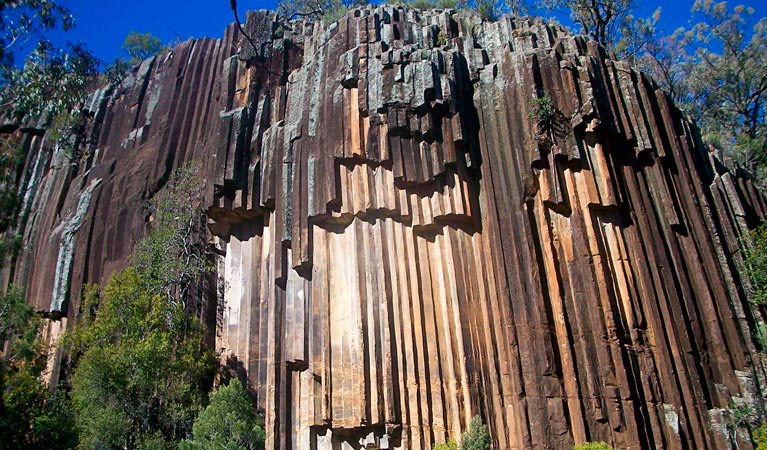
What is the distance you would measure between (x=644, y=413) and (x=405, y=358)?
5236mm

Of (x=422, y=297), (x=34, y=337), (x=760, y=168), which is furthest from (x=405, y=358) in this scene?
(x=760, y=168)

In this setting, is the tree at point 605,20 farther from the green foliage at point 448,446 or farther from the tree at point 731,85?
the green foliage at point 448,446

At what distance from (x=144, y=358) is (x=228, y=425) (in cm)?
280

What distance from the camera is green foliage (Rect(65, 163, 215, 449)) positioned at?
50.4 feet

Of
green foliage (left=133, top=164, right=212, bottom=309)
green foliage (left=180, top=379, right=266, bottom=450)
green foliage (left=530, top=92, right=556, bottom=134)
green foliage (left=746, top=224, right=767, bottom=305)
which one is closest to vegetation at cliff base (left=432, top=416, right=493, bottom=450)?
green foliage (left=180, top=379, right=266, bottom=450)

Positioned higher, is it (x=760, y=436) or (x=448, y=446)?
(x=448, y=446)

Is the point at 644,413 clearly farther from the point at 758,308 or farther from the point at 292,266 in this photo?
the point at 292,266

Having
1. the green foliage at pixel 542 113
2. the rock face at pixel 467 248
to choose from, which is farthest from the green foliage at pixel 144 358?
Result: the green foliage at pixel 542 113

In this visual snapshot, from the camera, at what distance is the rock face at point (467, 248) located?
46.8 ft

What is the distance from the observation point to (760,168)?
2320 cm

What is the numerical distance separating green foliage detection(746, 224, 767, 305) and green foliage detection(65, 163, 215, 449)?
13921 mm

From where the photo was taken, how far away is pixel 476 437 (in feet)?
44.5

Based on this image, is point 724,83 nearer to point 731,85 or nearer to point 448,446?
point 731,85

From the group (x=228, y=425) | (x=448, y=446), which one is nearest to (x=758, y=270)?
(x=448, y=446)
